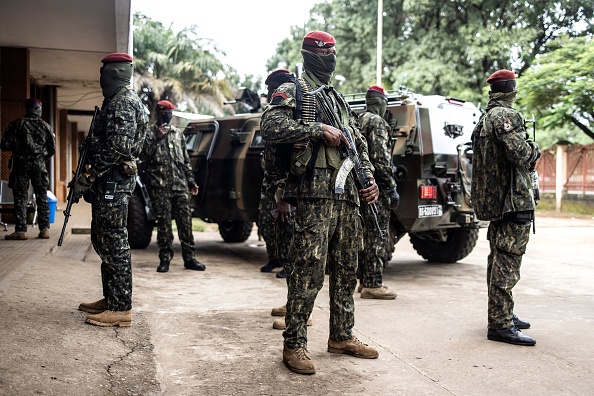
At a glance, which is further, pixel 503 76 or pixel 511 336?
pixel 503 76

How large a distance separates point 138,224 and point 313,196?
20.3 feet

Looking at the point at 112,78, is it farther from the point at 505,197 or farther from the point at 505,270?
the point at 505,270

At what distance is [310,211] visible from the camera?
4012 mm

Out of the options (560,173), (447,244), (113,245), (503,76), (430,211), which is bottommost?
(447,244)

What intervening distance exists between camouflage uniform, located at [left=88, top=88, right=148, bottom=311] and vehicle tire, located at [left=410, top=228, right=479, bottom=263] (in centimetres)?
473

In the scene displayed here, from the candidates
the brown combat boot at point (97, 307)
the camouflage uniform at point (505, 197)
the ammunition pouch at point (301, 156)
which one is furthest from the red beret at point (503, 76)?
the brown combat boot at point (97, 307)

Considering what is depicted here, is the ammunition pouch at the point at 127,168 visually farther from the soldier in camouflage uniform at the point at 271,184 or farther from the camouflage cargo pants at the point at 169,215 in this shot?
the camouflage cargo pants at the point at 169,215

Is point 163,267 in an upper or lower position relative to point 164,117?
lower

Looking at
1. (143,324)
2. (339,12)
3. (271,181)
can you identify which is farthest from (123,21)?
(339,12)

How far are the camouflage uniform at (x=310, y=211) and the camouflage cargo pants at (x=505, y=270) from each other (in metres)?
1.26

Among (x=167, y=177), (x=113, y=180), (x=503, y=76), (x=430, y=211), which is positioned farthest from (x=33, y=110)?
(x=503, y=76)

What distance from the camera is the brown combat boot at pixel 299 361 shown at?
12.8 ft

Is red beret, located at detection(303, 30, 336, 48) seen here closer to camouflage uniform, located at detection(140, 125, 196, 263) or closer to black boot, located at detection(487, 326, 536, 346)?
black boot, located at detection(487, 326, 536, 346)

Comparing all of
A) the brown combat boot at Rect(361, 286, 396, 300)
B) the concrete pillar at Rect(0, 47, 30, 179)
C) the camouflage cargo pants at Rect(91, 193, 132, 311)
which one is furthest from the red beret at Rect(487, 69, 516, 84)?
the concrete pillar at Rect(0, 47, 30, 179)
